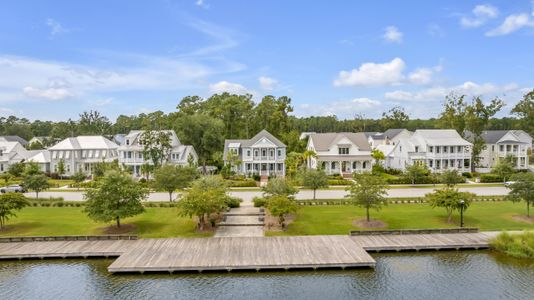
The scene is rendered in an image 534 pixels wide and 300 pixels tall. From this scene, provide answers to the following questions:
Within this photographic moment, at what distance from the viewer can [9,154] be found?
70.1 meters

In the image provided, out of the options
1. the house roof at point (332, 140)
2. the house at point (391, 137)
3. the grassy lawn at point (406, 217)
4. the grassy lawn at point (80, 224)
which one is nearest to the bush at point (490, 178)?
the grassy lawn at point (406, 217)

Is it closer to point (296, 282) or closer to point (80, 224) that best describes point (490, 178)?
point (296, 282)

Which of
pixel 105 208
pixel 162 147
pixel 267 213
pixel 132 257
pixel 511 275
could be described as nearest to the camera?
pixel 511 275

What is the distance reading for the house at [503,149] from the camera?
65812mm

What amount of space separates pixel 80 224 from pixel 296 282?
65.2 ft

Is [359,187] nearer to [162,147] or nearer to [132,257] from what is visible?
[132,257]

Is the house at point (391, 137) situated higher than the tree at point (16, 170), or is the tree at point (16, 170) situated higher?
the house at point (391, 137)

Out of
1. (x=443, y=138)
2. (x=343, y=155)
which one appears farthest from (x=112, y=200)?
(x=443, y=138)

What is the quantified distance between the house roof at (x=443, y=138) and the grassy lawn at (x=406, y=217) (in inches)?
958

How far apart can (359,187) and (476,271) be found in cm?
1028

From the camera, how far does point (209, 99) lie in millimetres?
82438

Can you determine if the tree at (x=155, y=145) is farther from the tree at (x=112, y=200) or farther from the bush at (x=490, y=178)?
the bush at (x=490, y=178)

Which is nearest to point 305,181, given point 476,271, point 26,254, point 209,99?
point 476,271

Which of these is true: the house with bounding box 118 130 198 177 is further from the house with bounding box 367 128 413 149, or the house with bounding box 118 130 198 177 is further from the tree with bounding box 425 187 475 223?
the tree with bounding box 425 187 475 223
